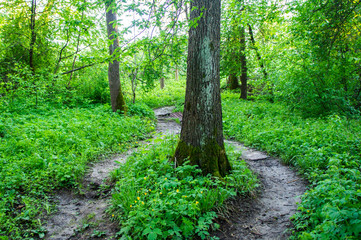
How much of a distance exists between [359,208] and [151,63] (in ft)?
13.9

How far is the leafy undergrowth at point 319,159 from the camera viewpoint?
2516mm

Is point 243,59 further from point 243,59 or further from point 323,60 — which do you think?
point 323,60

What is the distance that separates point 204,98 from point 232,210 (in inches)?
84.4

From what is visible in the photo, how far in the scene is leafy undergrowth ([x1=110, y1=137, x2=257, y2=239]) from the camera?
3012mm

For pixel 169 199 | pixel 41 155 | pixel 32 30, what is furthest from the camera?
pixel 32 30

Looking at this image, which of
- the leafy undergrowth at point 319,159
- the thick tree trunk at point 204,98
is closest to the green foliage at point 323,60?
the leafy undergrowth at point 319,159

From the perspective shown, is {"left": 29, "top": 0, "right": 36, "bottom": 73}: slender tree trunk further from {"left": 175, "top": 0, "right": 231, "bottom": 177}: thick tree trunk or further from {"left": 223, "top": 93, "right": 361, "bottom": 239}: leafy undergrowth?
{"left": 223, "top": 93, "right": 361, "bottom": 239}: leafy undergrowth

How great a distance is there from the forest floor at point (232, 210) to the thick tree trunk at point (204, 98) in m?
0.92

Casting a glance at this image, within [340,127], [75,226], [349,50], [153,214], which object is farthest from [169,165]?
[349,50]

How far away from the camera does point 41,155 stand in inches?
211

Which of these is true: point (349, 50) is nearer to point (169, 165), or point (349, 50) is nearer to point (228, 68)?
point (228, 68)

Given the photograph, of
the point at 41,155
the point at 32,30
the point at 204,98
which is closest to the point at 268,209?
the point at 204,98

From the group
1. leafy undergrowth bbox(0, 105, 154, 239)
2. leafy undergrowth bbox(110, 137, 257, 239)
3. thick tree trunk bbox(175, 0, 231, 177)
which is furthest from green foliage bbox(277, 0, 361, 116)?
leafy undergrowth bbox(0, 105, 154, 239)

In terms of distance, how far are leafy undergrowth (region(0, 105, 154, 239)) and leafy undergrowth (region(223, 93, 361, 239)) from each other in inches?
159
